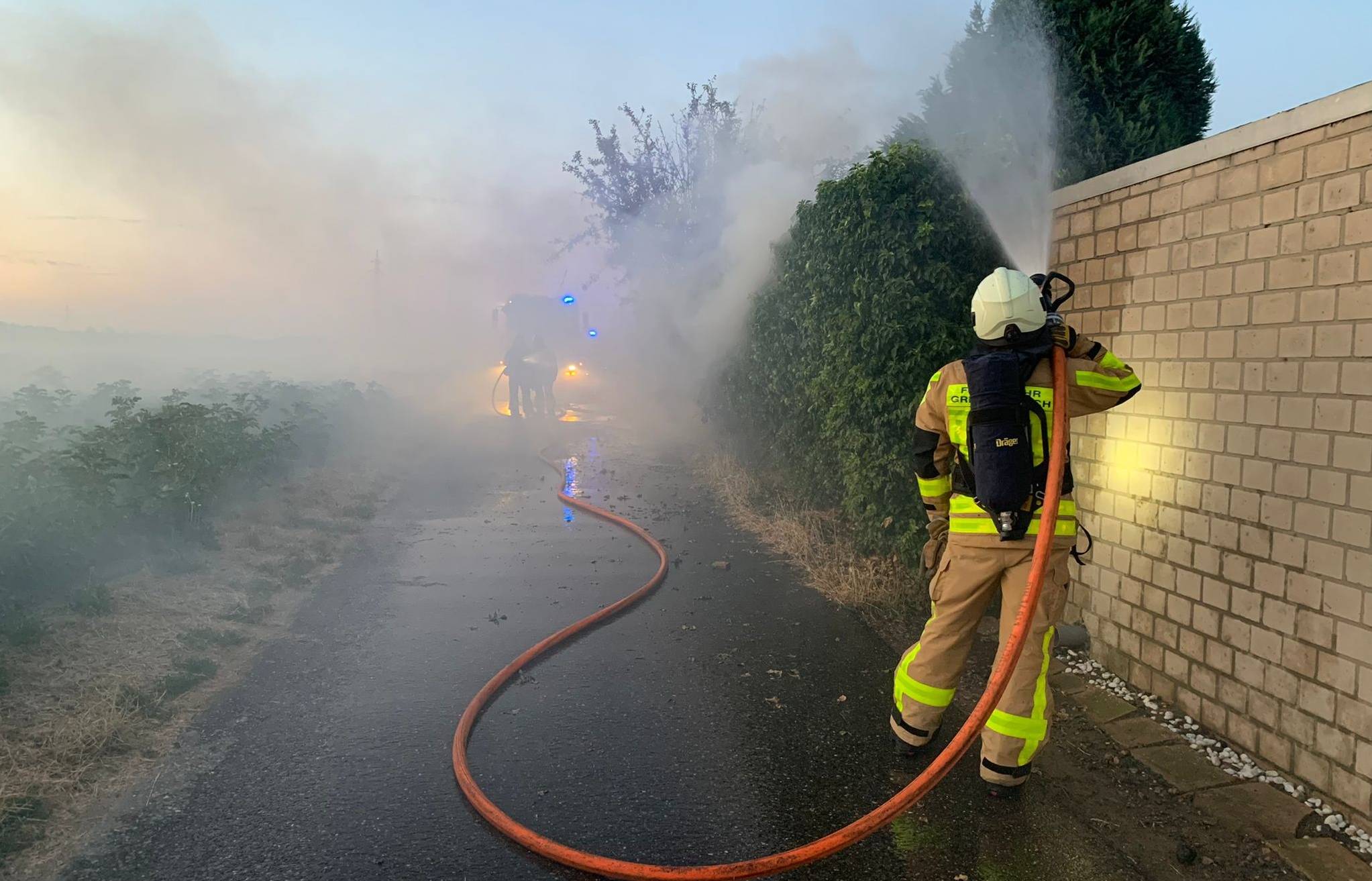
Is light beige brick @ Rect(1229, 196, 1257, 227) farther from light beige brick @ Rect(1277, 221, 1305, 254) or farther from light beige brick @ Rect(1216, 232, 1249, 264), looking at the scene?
light beige brick @ Rect(1277, 221, 1305, 254)

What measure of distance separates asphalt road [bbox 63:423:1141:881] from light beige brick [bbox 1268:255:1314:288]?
7.31ft

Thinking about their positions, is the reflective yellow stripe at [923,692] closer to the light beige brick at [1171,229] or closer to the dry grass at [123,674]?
the light beige brick at [1171,229]

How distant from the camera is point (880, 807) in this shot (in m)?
2.61

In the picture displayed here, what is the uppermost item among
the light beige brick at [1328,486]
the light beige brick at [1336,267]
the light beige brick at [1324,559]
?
the light beige brick at [1336,267]

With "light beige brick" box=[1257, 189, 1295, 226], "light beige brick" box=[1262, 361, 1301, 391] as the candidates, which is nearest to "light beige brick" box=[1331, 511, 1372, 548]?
"light beige brick" box=[1262, 361, 1301, 391]

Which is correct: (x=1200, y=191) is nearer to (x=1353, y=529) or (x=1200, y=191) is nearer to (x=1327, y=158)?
(x=1327, y=158)

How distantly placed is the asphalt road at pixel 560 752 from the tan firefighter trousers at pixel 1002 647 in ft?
0.68

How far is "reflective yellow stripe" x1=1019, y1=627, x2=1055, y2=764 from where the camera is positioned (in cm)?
294

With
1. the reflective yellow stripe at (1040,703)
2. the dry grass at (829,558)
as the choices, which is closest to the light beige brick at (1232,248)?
the reflective yellow stripe at (1040,703)

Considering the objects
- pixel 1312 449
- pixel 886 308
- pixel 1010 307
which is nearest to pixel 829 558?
pixel 886 308

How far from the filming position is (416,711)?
3771 mm

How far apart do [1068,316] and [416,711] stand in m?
4.09

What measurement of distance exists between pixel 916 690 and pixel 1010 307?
5.22 ft

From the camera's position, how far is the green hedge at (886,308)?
5.02 m
